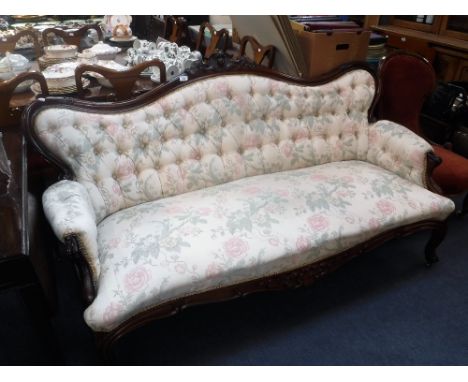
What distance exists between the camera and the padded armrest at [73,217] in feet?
3.56

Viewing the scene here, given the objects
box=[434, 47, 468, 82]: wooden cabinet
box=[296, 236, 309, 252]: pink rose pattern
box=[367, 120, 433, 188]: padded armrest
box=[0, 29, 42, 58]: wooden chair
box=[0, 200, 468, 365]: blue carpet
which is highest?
box=[0, 29, 42, 58]: wooden chair

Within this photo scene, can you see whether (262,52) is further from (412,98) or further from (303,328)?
(303,328)

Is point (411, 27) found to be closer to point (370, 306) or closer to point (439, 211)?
point (439, 211)

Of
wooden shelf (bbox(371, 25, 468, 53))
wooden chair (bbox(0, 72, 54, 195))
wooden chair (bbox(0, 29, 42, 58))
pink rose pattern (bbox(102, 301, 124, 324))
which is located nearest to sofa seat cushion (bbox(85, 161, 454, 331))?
pink rose pattern (bbox(102, 301, 124, 324))

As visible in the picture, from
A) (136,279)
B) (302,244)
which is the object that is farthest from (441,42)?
(136,279)

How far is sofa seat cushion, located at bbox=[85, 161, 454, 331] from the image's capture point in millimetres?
1153

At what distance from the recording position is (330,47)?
1878mm

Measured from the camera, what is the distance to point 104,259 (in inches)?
47.6

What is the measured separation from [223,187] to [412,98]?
1.20 metres

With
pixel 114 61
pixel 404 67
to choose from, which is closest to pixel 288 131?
pixel 404 67

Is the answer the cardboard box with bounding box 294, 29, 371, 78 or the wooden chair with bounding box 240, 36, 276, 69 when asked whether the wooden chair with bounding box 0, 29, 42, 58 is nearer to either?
the wooden chair with bounding box 240, 36, 276, 69

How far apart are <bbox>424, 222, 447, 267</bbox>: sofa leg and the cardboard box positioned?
0.92m

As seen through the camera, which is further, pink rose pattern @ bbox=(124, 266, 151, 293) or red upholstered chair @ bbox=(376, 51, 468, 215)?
red upholstered chair @ bbox=(376, 51, 468, 215)

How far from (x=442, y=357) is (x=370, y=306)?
11.8 inches
